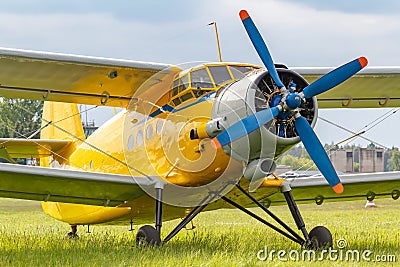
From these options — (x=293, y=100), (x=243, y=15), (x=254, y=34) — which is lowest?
(x=293, y=100)

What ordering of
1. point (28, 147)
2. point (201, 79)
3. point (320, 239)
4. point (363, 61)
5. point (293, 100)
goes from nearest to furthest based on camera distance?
1. point (293, 100)
2. point (363, 61)
3. point (201, 79)
4. point (320, 239)
5. point (28, 147)

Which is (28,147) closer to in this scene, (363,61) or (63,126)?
(63,126)

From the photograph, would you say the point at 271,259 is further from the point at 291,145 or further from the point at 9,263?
the point at 9,263

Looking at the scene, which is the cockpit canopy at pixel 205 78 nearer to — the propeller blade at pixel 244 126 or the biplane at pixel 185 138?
the biplane at pixel 185 138

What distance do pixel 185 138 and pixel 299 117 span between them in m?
1.72

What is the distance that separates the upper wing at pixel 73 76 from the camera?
401 inches

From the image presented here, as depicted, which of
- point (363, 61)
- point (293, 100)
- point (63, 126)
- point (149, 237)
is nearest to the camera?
point (293, 100)

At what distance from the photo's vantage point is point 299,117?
875cm

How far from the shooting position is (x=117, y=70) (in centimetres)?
1067

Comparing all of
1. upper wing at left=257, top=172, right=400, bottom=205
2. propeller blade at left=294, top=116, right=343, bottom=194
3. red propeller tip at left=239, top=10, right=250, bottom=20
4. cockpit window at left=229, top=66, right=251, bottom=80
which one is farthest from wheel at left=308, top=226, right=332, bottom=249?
red propeller tip at left=239, top=10, right=250, bottom=20

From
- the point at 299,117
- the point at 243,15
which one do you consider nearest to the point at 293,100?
the point at 299,117

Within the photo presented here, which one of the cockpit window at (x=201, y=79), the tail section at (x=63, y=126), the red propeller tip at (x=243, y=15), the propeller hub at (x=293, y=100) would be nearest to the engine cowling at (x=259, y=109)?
the propeller hub at (x=293, y=100)

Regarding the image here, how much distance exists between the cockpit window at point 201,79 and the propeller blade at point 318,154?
1483mm

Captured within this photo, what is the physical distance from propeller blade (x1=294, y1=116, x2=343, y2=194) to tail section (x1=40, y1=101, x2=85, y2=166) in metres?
5.75
